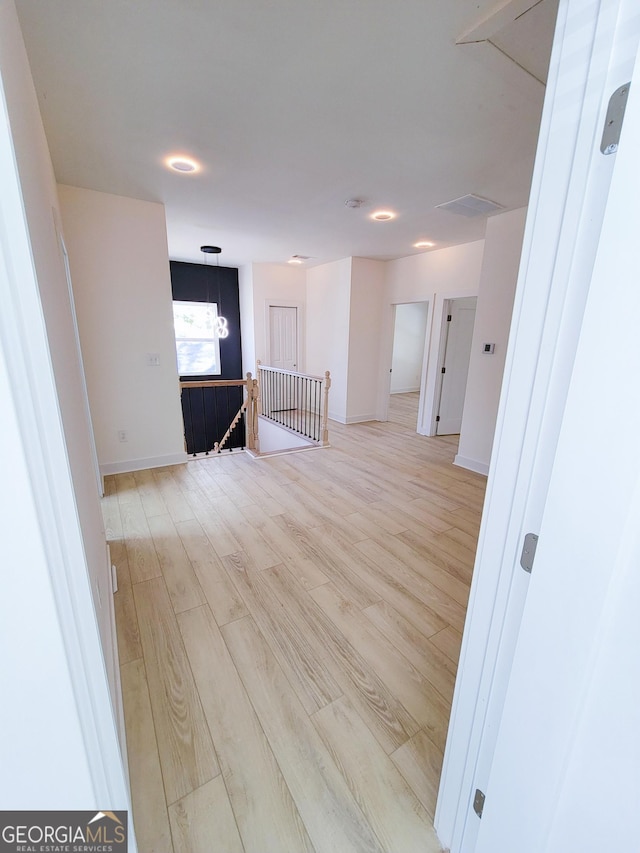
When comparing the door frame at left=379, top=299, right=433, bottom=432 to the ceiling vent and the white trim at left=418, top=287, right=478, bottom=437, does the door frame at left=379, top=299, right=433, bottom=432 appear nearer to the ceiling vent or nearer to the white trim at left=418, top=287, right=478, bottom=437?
the white trim at left=418, top=287, right=478, bottom=437

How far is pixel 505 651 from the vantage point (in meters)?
0.74

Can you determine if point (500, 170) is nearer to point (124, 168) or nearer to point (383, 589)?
point (124, 168)

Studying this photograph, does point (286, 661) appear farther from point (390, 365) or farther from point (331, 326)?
point (331, 326)

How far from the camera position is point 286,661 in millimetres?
1538

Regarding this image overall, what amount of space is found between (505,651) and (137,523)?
261 cm

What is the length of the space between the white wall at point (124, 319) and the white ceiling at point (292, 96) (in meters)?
0.24

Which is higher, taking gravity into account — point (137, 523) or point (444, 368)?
point (444, 368)

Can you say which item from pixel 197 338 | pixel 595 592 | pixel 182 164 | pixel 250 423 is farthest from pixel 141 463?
pixel 595 592

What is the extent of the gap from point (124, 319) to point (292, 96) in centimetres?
239

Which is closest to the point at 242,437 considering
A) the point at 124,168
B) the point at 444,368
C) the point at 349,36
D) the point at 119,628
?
the point at 444,368

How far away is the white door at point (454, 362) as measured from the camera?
483 cm

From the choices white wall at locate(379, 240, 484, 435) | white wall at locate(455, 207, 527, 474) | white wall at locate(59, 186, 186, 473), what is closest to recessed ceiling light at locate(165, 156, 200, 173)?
white wall at locate(59, 186, 186, 473)

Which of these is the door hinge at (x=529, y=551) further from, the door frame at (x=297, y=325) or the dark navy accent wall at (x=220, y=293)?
the dark navy accent wall at (x=220, y=293)

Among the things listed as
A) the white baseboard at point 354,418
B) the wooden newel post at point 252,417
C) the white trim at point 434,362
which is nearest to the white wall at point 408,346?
the white baseboard at point 354,418
